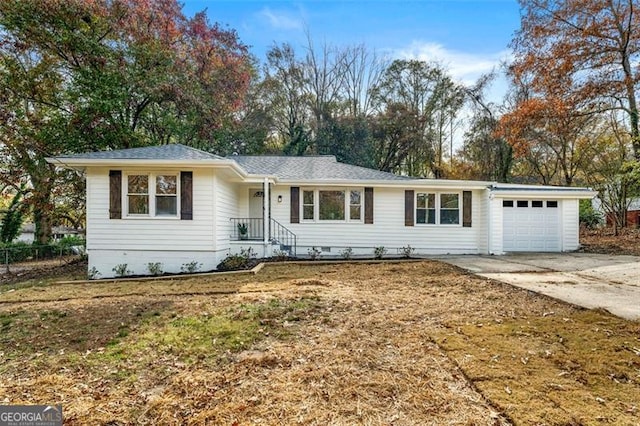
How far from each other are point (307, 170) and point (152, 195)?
601cm

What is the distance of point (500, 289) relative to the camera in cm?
655

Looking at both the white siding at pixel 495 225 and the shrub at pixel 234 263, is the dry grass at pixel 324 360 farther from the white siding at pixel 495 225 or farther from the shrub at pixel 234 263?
the white siding at pixel 495 225

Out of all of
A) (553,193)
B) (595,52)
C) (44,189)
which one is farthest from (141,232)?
(595,52)

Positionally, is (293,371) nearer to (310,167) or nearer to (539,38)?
(310,167)

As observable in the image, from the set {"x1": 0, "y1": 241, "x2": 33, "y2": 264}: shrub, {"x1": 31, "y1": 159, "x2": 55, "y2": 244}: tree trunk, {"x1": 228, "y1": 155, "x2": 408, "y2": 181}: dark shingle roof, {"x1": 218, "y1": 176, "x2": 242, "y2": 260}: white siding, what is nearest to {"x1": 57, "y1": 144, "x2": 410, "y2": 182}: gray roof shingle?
{"x1": 228, "y1": 155, "x2": 408, "y2": 181}: dark shingle roof

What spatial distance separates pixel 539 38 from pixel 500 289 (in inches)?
630

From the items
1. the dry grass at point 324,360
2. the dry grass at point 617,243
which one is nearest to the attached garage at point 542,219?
the dry grass at point 617,243

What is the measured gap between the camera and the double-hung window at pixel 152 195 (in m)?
9.63

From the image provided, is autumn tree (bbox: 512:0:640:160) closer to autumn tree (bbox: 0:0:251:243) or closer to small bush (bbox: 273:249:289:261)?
small bush (bbox: 273:249:289:261)

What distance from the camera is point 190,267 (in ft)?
31.9

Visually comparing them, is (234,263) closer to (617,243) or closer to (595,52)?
(617,243)

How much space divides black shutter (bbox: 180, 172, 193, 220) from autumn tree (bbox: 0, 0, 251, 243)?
553 centimetres

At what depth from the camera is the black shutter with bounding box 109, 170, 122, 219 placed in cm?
950

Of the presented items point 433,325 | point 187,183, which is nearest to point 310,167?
point 187,183
